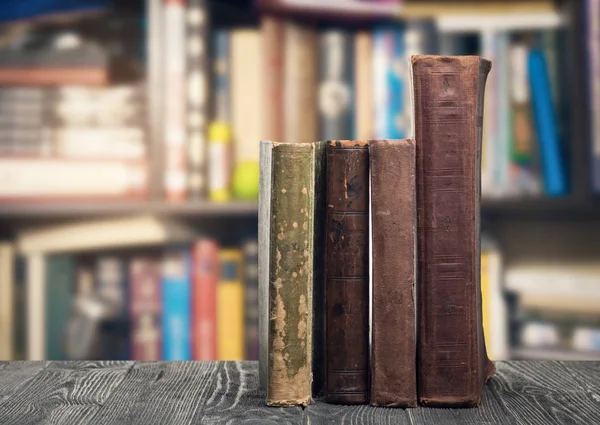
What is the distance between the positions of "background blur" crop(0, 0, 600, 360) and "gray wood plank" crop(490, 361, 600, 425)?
25.5 inches

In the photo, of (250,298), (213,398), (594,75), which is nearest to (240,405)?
(213,398)

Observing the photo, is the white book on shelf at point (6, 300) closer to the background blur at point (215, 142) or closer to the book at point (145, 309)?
the background blur at point (215, 142)

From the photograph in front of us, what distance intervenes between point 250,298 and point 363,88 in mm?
471

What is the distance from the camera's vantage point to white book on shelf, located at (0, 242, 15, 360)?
1.46 metres

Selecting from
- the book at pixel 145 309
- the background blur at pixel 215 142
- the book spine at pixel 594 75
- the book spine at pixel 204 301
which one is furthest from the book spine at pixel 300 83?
the book spine at pixel 594 75

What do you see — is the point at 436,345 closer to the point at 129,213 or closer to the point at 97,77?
the point at 129,213

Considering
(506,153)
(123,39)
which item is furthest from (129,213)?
(506,153)

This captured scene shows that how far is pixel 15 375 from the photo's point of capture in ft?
2.58

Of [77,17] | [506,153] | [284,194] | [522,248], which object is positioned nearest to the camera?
[284,194]

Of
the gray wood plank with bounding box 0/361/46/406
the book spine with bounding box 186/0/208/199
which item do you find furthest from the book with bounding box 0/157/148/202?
the gray wood plank with bounding box 0/361/46/406

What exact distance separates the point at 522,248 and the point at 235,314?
0.69 m

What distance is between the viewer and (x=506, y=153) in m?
1.42

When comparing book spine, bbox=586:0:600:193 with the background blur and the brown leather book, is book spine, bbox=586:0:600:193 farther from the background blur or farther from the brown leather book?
the brown leather book

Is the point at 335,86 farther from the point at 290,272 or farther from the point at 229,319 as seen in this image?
the point at 290,272
